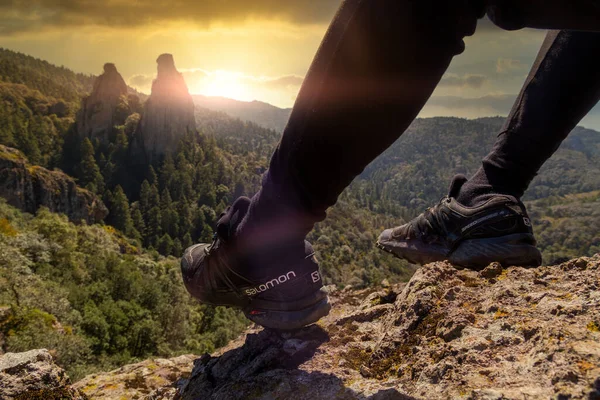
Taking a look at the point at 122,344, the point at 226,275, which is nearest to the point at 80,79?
the point at 122,344

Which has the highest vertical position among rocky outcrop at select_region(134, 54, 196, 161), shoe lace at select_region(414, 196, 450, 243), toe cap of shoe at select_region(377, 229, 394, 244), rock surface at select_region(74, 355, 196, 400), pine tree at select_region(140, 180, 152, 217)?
rocky outcrop at select_region(134, 54, 196, 161)

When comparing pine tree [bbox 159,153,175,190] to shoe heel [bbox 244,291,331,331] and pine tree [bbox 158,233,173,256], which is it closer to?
pine tree [bbox 158,233,173,256]

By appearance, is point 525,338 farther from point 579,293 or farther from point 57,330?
point 57,330

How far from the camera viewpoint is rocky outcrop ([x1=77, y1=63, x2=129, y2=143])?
72.1 metres

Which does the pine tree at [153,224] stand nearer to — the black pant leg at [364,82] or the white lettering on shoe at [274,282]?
the white lettering on shoe at [274,282]

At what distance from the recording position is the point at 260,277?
184cm

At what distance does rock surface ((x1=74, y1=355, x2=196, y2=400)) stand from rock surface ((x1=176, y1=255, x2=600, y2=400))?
222mm

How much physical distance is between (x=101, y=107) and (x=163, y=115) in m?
11.1

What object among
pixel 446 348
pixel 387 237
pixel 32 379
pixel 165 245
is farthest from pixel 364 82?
pixel 165 245

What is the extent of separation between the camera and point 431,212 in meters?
2.24

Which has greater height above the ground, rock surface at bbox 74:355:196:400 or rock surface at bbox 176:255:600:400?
rock surface at bbox 176:255:600:400

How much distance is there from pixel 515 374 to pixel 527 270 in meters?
0.89

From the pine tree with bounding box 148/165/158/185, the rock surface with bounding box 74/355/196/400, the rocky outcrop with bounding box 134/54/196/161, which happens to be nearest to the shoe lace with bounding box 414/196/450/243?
the rock surface with bounding box 74/355/196/400

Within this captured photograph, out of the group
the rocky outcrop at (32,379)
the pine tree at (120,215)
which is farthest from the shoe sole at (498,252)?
the pine tree at (120,215)
